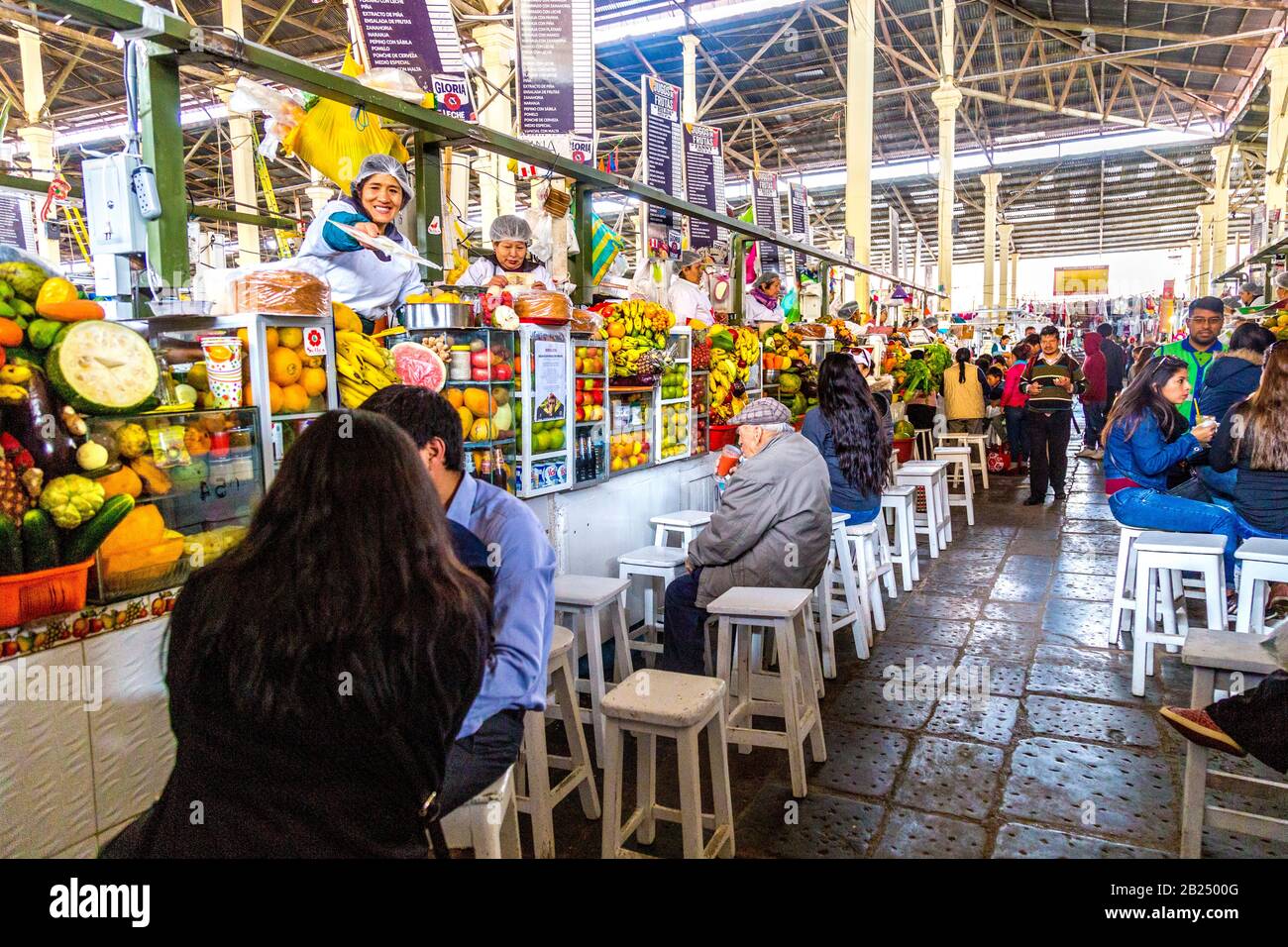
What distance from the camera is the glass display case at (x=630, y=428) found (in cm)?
459

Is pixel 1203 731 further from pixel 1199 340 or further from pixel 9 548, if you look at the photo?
pixel 1199 340

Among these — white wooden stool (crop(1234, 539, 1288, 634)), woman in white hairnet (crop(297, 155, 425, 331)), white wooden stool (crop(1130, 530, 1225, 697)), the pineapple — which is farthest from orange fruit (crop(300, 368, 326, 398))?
white wooden stool (crop(1234, 539, 1288, 634))

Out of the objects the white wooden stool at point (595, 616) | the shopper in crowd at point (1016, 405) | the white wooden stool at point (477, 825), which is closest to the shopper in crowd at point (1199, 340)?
the shopper in crowd at point (1016, 405)

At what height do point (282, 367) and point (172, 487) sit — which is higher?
point (282, 367)

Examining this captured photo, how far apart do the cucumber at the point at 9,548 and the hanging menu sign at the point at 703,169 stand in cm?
510

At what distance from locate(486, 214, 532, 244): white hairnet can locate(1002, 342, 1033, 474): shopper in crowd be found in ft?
21.9

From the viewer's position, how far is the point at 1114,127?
1831 centimetres

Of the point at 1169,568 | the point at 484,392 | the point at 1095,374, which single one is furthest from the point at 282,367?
the point at 1095,374

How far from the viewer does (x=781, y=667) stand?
124 inches

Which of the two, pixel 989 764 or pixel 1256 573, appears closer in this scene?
pixel 989 764

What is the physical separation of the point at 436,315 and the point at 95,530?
5.05 feet
